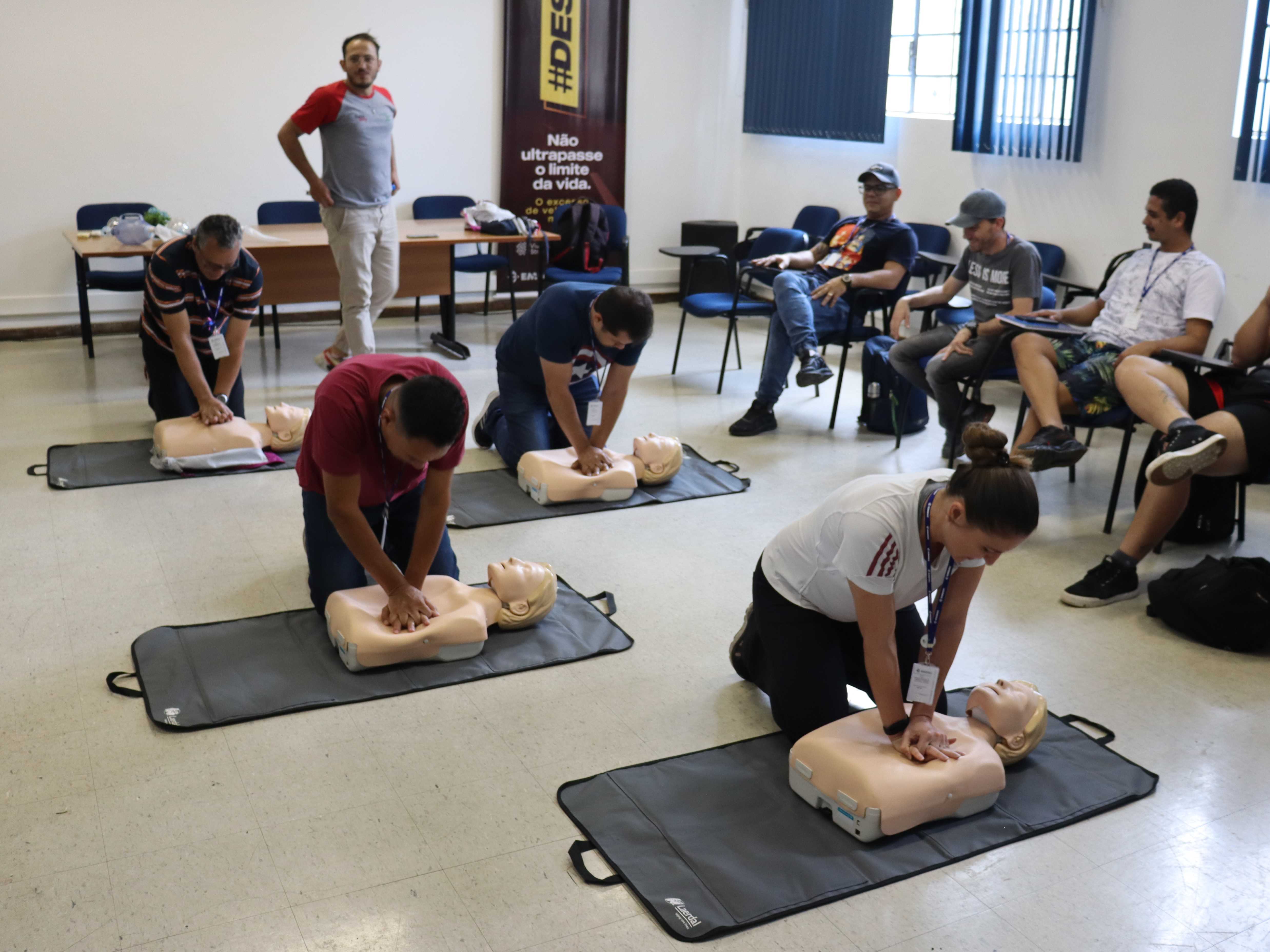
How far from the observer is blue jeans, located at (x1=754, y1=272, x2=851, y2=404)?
16.4 ft

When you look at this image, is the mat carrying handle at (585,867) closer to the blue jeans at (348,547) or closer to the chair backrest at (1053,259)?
the blue jeans at (348,547)

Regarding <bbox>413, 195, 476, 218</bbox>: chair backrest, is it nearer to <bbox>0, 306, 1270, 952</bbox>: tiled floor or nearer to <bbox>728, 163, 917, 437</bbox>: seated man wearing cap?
<bbox>728, 163, 917, 437</bbox>: seated man wearing cap

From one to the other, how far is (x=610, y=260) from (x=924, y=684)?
5.14 metres

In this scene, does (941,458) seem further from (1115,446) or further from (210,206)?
(210,206)

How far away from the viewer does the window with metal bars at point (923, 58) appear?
21.2 feet

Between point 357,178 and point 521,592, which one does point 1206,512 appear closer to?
point 521,592

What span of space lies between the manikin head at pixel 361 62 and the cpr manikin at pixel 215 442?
1759mm

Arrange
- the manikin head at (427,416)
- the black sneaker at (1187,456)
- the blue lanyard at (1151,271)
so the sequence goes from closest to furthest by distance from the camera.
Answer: the manikin head at (427,416) < the black sneaker at (1187,456) < the blue lanyard at (1151,271)

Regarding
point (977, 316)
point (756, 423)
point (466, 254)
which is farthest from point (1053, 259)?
point (466, 254)

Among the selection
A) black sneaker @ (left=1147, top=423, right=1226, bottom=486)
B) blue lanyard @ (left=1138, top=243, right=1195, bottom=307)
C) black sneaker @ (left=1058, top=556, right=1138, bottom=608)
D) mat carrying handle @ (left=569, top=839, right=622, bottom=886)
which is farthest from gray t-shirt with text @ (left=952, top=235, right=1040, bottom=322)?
mat carrying handle @ (left=569, top=839, right=622, bottom=886)

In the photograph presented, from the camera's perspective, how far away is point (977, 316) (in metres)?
4.59

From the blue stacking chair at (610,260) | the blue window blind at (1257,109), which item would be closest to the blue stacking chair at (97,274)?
the blue stacking chair at (610,260)

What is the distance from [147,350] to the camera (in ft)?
A: 14.5

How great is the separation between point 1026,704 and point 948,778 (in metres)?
0.35
